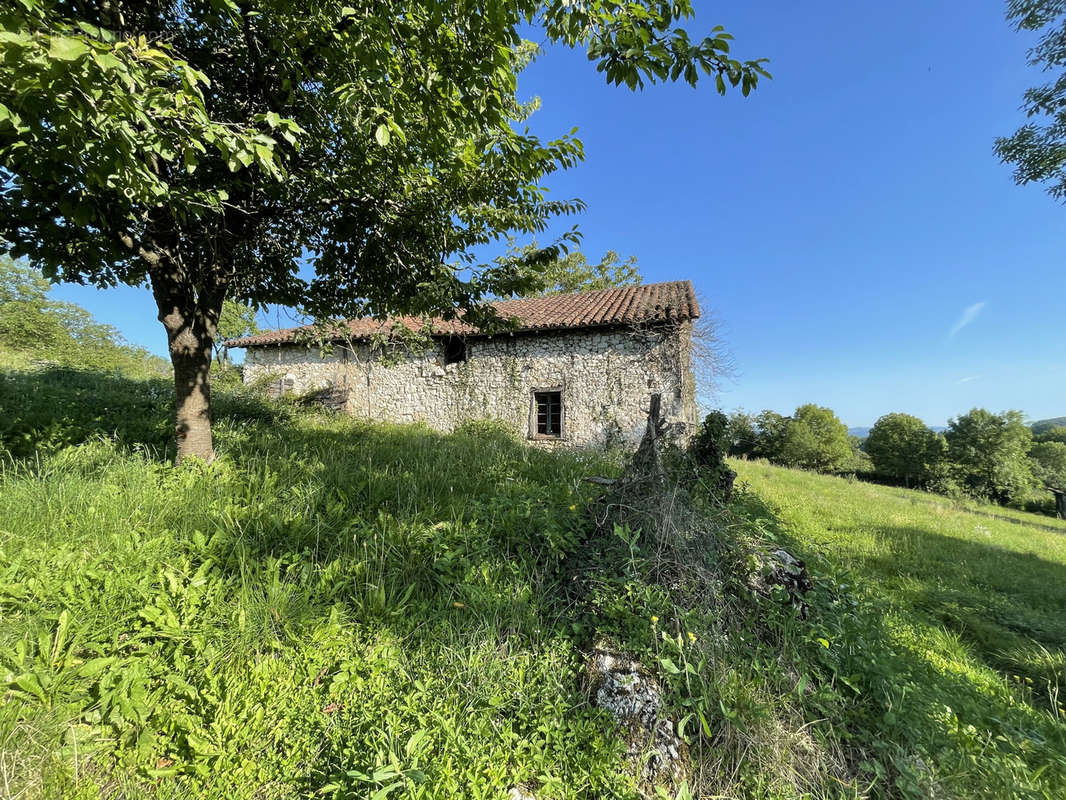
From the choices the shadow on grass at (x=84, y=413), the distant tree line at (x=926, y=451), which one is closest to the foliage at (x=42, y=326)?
the shadow on grass at (x=84, y=413)

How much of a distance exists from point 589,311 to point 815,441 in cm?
2905

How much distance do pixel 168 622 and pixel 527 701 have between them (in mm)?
1926

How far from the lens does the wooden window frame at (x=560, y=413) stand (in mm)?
10422

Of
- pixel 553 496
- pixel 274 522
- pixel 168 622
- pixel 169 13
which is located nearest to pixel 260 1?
pixel 169 13

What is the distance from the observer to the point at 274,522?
111 inches

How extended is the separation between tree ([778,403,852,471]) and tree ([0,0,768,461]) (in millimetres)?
32354

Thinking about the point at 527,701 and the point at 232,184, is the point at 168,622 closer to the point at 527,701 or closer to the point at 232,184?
the point at 527,701

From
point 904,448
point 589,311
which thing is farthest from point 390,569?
point 904,448

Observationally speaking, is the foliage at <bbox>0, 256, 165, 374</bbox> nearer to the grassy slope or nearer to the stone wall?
the stone wall

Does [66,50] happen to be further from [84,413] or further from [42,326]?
[42,326]

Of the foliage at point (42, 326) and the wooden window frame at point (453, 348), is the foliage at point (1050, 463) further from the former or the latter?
the foliage at point (42, 326)

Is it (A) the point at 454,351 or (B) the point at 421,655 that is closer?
(B) the point at 421,655

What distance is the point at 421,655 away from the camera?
206cm

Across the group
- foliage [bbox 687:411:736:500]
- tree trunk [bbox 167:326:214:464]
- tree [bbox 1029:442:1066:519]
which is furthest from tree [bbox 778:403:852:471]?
tree trunk [bbox 167:326:214:464]
